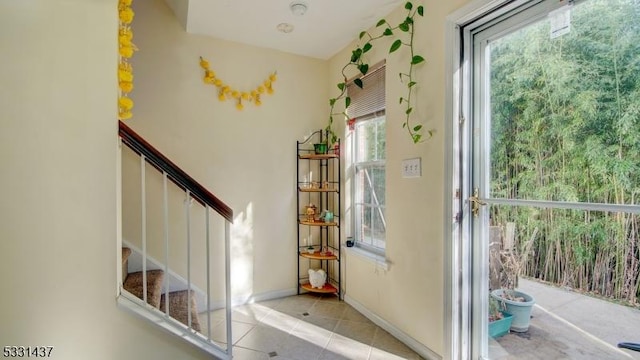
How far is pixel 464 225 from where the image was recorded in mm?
1896

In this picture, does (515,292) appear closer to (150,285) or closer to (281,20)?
(150,285)

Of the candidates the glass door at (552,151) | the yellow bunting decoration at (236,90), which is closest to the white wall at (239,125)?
the yellow bunting decoration at (236,90)

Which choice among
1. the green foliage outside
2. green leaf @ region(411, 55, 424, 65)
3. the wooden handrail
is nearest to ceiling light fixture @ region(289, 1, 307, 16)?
green leaf @ region(411, 55, 424, 65)

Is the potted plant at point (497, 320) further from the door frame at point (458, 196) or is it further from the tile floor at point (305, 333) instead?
the tile floor at point (305, 333)

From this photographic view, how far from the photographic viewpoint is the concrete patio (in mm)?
1341

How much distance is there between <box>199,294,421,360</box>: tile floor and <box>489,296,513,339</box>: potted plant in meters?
0.56

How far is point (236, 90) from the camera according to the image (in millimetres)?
2945

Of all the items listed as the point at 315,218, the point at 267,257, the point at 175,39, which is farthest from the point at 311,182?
the point at 175,39

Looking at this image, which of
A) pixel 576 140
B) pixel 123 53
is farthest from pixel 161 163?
pixel 576 140

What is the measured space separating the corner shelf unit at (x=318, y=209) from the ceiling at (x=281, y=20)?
0.94 meters

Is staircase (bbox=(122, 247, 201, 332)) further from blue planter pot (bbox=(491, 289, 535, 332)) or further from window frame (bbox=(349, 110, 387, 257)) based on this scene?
blue planter pot (bbox=(491, 289, 535, 332))

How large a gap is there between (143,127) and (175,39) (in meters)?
0.83

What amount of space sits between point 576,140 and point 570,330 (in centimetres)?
93

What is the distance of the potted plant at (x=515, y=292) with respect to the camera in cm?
169
